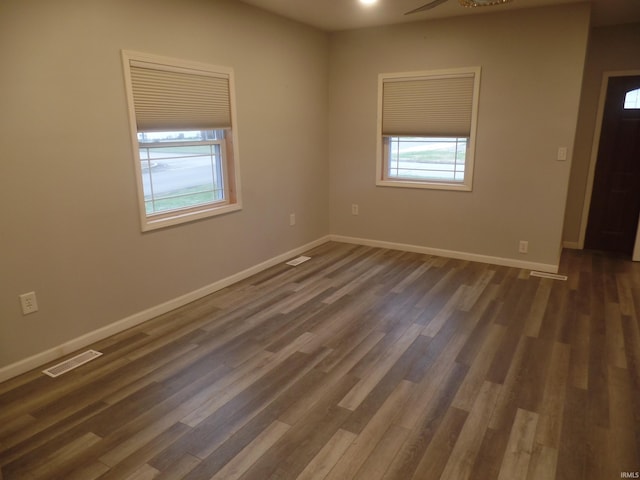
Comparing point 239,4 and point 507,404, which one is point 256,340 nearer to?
point 507,404

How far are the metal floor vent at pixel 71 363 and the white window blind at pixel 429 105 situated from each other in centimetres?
370

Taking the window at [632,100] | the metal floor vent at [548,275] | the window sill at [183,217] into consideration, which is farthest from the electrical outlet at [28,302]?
A: the window at [632,100]

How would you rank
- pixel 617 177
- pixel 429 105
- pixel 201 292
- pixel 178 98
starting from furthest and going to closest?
pixel 617 177 → pixel 429 105 → pixel 201 292 → pixel 178 98

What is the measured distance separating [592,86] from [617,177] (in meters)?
1.06

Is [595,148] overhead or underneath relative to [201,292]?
overhead

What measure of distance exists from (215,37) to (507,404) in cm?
341

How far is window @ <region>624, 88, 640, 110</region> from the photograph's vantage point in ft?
15.1

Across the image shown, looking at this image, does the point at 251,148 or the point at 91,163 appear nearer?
the point at 91,163

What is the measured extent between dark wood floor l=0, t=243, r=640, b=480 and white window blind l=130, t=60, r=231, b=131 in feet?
4.93

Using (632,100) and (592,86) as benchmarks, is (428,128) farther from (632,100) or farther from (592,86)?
(632,100)

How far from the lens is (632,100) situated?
15.1ft

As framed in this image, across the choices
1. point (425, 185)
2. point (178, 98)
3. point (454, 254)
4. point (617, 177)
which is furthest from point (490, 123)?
point (178, 98)

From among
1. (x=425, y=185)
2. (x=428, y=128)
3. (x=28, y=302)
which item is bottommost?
(x=28, y=302)

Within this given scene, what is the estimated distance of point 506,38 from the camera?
4.07 metres
